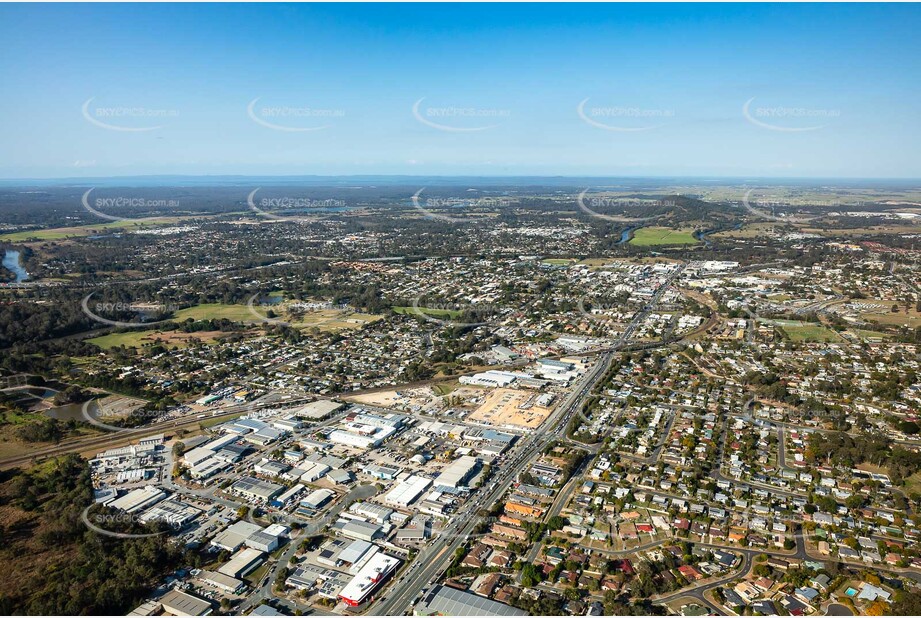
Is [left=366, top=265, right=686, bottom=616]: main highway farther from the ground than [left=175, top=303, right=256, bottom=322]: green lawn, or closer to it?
closer to it

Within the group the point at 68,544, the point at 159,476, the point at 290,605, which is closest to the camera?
the point at 290,605

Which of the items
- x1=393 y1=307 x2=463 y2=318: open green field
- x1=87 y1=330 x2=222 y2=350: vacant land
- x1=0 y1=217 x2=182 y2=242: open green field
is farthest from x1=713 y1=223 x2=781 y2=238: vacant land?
x1=0 y1=217 x2=182 y2=242: open green field

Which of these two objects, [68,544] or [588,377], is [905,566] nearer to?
[588,377]

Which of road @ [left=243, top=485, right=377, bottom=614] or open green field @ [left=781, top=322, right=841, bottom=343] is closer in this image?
road @ [left=243, top=485, right=377, bottom=614]

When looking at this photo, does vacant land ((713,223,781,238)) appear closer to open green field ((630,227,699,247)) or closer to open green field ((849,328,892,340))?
open green field ((630,227,699,247))

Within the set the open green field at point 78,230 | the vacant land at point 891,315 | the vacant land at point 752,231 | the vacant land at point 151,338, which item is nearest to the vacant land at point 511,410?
the vacant land at point 151,338

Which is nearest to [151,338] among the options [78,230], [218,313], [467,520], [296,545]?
[218,313]

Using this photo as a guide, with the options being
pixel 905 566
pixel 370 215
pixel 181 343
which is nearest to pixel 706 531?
pixel 905 566
